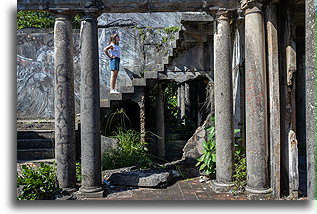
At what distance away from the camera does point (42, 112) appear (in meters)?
12.4

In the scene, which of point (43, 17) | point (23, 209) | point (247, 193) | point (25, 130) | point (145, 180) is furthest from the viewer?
point (43, 17)

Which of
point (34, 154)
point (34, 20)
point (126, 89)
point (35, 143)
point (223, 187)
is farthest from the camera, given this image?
point (34, 20)

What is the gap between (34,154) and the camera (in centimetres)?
917

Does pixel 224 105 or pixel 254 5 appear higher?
pixel 254 5

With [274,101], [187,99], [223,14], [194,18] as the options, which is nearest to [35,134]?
[194,18]

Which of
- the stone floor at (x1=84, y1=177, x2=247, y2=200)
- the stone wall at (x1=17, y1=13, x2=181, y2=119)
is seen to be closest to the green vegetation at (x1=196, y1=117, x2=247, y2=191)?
the stone floor at (x1=84, y1=177, x2=247, y2=200)

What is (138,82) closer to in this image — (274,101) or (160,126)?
(160,126)

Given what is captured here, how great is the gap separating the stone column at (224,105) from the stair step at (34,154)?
481cm

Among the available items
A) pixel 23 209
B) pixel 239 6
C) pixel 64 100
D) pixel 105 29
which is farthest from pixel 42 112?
pixel 239 6

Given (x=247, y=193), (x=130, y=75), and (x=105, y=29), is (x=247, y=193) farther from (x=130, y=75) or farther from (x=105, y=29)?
(x=105, y=29)

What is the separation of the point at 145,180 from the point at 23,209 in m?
2.59

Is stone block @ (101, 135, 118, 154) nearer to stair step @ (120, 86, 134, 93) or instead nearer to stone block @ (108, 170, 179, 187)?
stair step @ (120, 86, 134, 93)

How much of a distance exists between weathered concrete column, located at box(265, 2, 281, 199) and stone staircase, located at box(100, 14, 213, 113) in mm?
3436

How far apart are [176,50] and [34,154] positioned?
5315 millimetres
